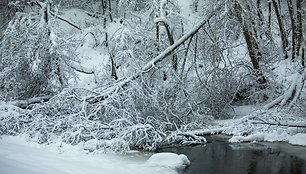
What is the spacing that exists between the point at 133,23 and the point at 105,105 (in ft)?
33.6

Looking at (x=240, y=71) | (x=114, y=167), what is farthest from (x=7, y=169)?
(x=240, y=71)

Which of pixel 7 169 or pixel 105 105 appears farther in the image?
pixel 105 105

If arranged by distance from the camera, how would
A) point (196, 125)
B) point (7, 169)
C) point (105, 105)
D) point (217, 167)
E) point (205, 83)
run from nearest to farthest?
1. point (7, 169)
2. point (217, 167)
3. point (105, 105)
4. point (196, 125)
5. point (205, 83)

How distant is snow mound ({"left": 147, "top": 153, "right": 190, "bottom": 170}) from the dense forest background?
1312 millimetres

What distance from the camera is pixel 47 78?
1271 centimetres

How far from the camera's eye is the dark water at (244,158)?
26.0 feet

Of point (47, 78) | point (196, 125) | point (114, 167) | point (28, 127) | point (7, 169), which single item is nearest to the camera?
point (7, 169)

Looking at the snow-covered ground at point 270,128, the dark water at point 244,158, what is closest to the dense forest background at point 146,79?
the snow-covered ground at point 270,128

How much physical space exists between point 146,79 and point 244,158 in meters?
4.29

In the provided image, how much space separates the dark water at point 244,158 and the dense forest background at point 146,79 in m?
1.25

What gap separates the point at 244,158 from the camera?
8945 mm

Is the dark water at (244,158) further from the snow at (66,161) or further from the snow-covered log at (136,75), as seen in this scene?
the snow-covered log at (136,75)

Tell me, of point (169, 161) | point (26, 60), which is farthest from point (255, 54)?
point (26, 60)

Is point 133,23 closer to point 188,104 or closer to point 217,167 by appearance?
point 188,104
